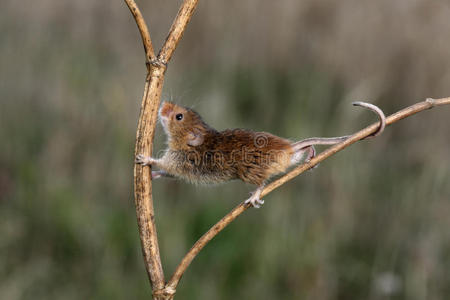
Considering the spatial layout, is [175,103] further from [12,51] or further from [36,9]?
[36,9]

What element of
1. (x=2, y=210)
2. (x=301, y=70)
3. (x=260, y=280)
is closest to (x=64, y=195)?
(x=2, y=210)

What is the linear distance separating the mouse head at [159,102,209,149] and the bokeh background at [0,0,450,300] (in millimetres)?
2420

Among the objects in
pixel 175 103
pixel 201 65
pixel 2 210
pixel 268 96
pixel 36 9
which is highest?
pixel 36 9

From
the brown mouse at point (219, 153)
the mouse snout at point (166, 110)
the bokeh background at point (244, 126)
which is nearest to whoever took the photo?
the brown mouse at point (219, 153)

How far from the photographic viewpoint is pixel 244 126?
5.64 meters

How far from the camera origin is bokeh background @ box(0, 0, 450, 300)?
4.15m

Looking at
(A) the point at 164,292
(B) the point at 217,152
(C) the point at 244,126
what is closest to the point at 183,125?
(B) the point at 217,152

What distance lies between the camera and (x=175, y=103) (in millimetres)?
1686

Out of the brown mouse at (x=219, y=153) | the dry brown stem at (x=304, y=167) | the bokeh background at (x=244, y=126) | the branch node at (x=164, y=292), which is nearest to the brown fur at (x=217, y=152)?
the brown mouse at (x=219, y=153)

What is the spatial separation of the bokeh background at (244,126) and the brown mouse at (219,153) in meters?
2.42

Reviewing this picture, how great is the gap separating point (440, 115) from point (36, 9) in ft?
17.4

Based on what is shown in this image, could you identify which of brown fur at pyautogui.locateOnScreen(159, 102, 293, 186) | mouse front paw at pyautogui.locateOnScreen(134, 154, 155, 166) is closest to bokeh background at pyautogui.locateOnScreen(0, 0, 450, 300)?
brown fur at pyautogui.locateOnScreen(159, 102, 293, 186)

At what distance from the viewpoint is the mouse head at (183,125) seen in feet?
5.43

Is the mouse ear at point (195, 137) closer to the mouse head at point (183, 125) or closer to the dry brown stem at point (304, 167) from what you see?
the mouse head at point (183, 125)
